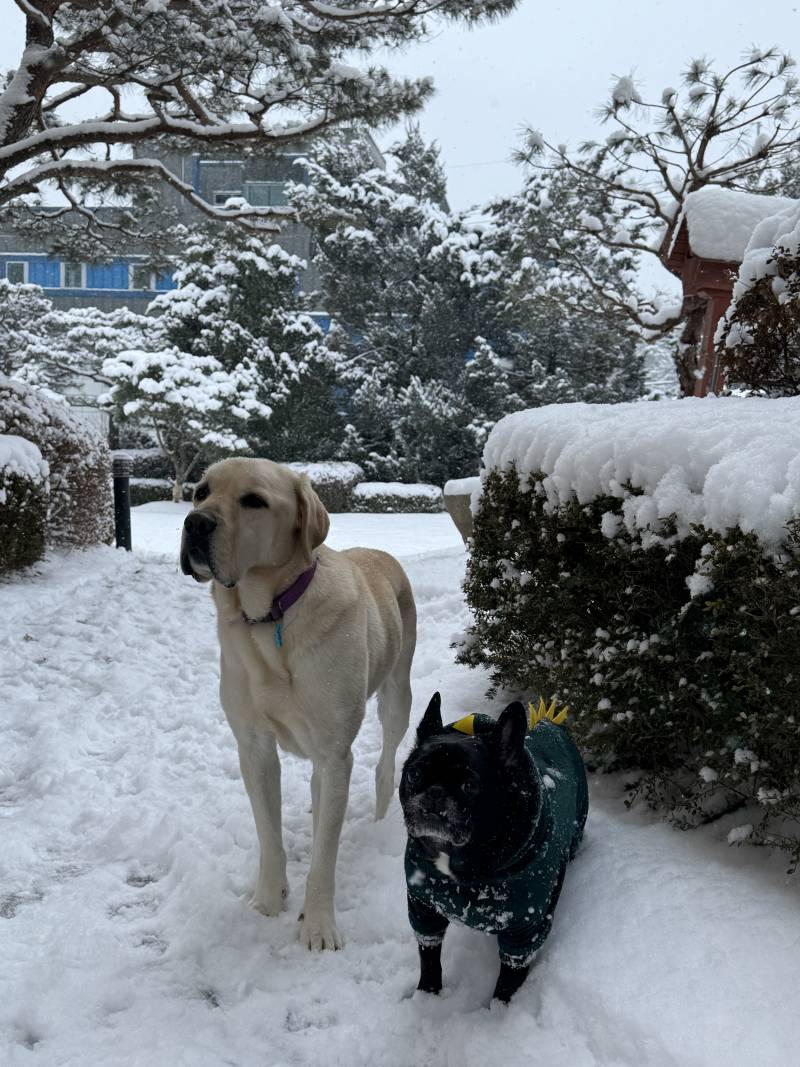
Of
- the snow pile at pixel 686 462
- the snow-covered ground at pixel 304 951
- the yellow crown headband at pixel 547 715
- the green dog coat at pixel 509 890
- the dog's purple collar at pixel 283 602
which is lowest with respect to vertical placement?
the snow-covered ground at pixel 304 951

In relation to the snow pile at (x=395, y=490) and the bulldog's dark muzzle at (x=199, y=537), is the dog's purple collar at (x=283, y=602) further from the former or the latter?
the snow pile at (x=395, y=490)

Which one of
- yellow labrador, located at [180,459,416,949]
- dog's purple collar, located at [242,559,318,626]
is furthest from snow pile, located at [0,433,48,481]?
dog's purple collar, located at [242,559,318,626]

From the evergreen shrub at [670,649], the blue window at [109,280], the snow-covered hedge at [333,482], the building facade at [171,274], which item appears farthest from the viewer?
the blue window at [109,280]

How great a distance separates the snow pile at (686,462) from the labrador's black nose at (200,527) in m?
1.37

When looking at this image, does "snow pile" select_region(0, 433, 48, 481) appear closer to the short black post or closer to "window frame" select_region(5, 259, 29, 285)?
the short black post

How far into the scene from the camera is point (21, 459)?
6.87 m

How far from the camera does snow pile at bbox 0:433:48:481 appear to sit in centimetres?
673

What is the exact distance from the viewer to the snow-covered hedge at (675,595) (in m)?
2.21

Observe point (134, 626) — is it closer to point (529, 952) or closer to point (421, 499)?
point (529, 952)

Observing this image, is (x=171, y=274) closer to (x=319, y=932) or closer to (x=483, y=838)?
(x=319, y=932)

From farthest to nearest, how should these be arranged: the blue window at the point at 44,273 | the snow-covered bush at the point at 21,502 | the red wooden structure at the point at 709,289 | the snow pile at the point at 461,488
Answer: the blue window at the point at 44,273 → the red wooden structure at the point at 709,289 → the snow pile at the point at 461,488 → the snow-covered bush at the point at 21,502

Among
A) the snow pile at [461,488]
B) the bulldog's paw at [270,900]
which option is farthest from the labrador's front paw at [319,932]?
the snow pile at [461,488]

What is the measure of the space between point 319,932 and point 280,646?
3.14ft

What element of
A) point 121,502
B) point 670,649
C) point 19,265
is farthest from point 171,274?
point 670,649
